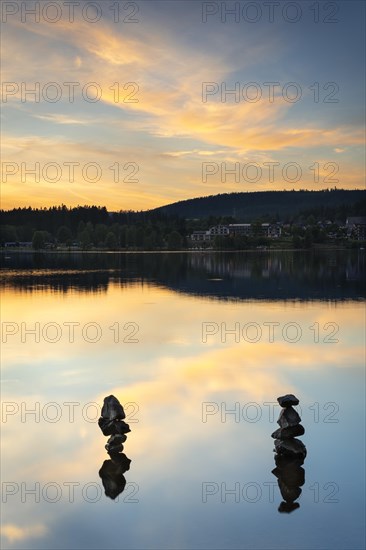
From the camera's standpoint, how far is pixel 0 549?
1309 cm

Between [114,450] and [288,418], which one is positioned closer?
[114,450]

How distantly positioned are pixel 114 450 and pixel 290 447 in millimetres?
5498

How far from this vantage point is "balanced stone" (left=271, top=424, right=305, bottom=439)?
18.3m

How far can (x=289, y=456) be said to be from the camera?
694 inches

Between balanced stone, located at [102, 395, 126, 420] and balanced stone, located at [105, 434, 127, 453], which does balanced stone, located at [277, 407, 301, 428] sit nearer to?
balanced stone, located at [105, 434, 127, 453]

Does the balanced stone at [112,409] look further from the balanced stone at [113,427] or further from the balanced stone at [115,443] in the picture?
the balanced stone at [115,443]

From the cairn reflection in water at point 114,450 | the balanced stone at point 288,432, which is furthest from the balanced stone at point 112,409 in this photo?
the balanced stone at point 288,432

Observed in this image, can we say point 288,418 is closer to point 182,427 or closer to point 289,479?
point 289,479

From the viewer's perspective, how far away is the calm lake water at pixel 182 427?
45.8 feet

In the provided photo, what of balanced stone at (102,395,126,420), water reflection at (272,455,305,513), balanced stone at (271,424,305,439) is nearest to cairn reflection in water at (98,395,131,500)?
balanced stone at (102,395,126,420)

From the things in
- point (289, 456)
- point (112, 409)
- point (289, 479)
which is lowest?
point (289, 479)

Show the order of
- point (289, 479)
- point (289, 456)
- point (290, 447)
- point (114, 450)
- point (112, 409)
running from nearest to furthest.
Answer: point (289, 479), point (289, 456), point (290, 447), point (114, 450), point (112, 409)

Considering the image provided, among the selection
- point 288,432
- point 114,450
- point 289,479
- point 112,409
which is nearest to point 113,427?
point 112,409

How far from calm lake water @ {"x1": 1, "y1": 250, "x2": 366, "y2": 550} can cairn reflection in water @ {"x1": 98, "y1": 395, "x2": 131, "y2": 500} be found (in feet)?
0.62
